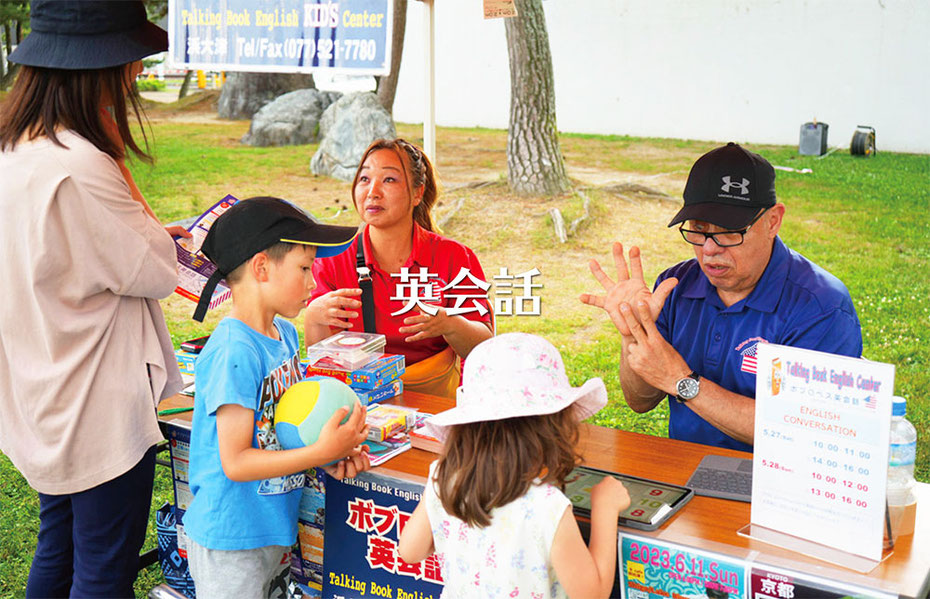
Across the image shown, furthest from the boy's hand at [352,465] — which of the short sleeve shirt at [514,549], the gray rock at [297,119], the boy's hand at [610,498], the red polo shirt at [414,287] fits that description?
the gray rock at [297,119]

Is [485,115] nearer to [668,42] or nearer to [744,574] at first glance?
[668,42]

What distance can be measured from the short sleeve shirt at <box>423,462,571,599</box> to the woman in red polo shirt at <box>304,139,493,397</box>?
133 cm

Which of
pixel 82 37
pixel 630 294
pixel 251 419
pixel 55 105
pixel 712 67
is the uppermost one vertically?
pixel 712 67

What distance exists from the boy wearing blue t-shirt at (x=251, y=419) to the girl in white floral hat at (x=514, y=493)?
0.40m

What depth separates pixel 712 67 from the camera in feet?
35.1

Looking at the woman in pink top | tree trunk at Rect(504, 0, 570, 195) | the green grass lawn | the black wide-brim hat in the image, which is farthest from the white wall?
the woman in pink top

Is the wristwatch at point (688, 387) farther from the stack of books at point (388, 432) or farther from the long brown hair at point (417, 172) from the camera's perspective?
→ the long brown hair at point (417, 172)

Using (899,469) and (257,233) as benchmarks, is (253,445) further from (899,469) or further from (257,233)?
(899,469)

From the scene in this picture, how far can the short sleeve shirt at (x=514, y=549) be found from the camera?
156 centimetres

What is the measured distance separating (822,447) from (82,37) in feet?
5.94

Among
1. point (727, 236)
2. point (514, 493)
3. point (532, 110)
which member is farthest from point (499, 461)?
point (532, 110)

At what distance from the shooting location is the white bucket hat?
1.58m

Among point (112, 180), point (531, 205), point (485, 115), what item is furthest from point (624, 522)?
point (485, 115)

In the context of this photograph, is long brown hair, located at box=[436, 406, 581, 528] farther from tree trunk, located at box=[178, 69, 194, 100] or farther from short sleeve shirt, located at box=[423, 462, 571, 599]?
tree trunk, located at box=[178, 69, 194, 100]
